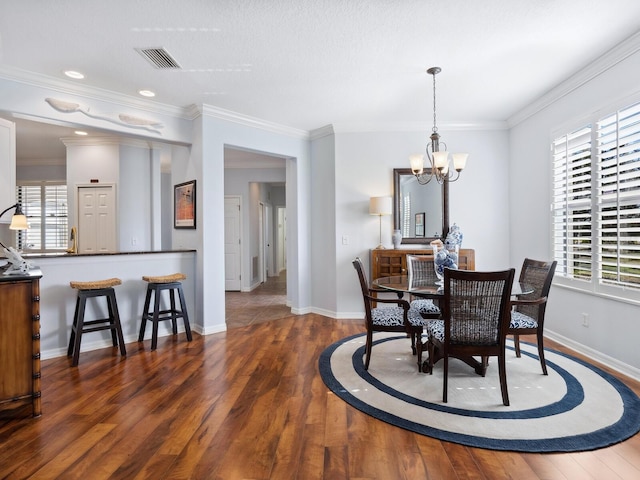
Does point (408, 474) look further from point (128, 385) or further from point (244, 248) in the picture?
point (244, 248)

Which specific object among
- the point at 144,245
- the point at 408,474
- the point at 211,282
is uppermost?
the point at 144,245

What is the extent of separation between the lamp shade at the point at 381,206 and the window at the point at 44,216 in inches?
229

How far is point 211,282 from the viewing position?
412cm

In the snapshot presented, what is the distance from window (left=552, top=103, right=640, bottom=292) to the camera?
9.00 ft

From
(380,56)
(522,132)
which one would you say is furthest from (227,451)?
(522,132)

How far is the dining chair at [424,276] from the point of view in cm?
306

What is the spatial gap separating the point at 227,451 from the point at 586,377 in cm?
270

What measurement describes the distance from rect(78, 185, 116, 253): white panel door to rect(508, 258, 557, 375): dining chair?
539 centimetres

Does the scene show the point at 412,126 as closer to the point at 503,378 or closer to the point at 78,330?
the point at 503,378

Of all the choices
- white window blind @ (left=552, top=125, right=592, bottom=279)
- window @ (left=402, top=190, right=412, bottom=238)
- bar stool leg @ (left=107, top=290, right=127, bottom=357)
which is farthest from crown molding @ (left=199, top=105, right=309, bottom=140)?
white window blind @ (left=552, top=125, right=592, bottom=279)

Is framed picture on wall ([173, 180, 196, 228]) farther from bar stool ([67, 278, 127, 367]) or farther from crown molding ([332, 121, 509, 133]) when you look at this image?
crown molding ([332, 121, 509, 133])

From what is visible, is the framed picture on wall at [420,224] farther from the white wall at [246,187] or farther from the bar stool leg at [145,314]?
the bar stool leg at [145,314]

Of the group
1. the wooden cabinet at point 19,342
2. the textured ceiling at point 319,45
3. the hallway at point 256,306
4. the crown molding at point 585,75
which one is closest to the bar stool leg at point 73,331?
the wooden cabinet at point 19,342

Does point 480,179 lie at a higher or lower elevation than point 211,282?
higher
